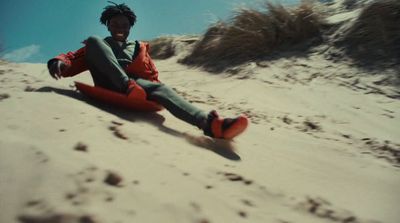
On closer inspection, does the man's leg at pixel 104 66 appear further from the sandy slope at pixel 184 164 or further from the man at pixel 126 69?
the sandy slope at pixel 184 164

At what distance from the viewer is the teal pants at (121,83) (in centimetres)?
290

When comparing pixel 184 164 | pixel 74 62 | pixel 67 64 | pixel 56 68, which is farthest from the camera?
pixel 74 62

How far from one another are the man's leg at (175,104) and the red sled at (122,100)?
0.24 ft

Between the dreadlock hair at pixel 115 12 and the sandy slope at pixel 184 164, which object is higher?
the dreadlock hair at pixel 115 12

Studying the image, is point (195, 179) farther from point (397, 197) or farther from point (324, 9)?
point (324, 9)

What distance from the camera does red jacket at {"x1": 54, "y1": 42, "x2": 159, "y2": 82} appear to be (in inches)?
133

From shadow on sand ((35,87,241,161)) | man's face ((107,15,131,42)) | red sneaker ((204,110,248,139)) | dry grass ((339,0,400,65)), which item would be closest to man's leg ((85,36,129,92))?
shadow on sand ((35,87,241,161))

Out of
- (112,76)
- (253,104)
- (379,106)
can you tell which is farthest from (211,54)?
(112,76)

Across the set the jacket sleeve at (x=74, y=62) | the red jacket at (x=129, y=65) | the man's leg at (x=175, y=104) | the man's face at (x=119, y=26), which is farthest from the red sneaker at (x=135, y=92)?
the man's face at (x=119, y=26)

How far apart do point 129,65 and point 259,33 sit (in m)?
2.73

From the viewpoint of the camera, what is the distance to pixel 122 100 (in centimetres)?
298

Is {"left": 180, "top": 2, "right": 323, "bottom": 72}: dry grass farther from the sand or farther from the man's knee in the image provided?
the man's knee

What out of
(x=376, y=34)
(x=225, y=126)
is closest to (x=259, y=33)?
(x=376, y=34)

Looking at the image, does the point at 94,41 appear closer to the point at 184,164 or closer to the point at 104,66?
the point at 104,66
